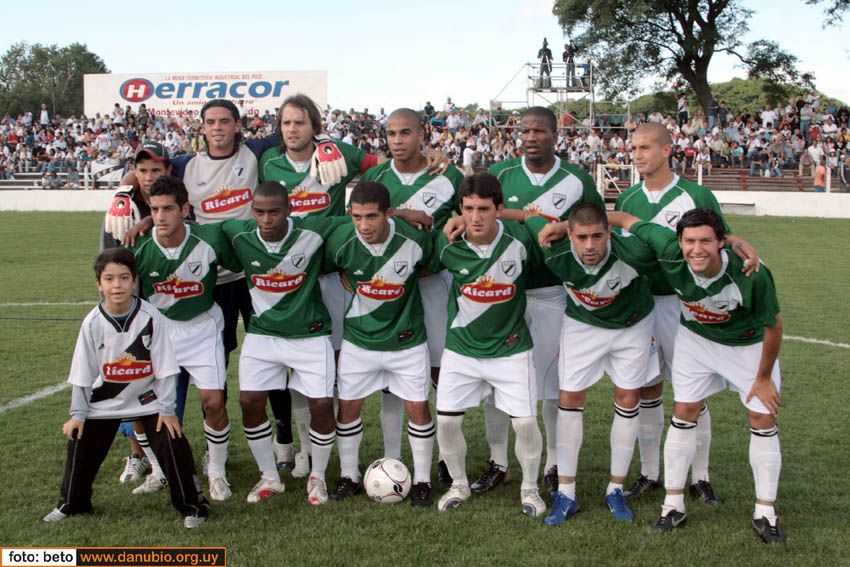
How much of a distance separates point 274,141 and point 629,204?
2.45m

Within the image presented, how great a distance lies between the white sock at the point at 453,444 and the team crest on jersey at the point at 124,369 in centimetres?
173

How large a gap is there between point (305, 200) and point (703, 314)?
8.44ft

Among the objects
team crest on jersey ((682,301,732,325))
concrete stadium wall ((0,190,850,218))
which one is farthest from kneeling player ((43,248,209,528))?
concrete stadium wall ((0,190,850,218))

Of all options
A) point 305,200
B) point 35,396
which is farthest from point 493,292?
point 35,396

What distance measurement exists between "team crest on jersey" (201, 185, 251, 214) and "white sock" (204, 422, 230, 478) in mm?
1420

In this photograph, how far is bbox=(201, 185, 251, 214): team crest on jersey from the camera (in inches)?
199

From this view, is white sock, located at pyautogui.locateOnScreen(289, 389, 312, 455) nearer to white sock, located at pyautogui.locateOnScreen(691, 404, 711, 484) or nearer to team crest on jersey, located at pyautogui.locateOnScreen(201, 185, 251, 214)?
team crest on jersey, located at pyautogui.locateOnScreen(201, 185, 251, 214)

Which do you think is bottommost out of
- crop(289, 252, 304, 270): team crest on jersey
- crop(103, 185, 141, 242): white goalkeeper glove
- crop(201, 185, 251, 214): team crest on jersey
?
crop(289, 252, 304, 270): team crest on jersey

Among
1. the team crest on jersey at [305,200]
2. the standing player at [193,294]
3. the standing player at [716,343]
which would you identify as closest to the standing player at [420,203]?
the team crest on jersey at [305,200]

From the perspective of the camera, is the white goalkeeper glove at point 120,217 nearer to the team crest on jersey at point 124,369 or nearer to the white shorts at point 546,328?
the team crest on jersey at point 124,369

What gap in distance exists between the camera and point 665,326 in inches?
180

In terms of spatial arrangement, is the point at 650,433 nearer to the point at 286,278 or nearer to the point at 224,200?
the point at 286,278

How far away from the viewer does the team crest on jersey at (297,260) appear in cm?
452

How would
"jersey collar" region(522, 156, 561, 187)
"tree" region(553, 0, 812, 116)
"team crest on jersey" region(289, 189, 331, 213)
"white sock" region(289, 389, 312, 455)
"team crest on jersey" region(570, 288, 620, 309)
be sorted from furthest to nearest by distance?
"tree" region(553, 0, 812, 116), "white sock" region(289, 389, 312, 455), "team crest on jersey" region(289, 189, 331, 213), "jersey collar" region(522, 156, 561, 187), "team crest on jersey" region(570, 288, 620, 309)
